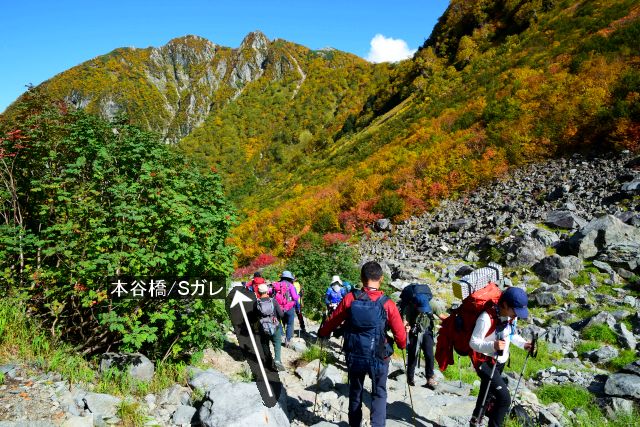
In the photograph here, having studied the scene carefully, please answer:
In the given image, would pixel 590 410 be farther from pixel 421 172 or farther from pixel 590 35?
pixel 590 35

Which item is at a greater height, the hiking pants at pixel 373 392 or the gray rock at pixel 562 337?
the hiking pants at pixel 373 392

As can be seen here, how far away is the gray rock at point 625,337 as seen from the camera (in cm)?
766

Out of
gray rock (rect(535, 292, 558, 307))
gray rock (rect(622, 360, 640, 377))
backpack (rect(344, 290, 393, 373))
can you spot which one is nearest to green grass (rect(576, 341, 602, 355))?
gray rock (rect(622, 360, 640, 377))

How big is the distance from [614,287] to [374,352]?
9907 millimetres

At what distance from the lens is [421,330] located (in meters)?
6.11

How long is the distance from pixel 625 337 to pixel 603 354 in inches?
35.8

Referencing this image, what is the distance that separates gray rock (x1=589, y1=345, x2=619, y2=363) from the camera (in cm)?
732

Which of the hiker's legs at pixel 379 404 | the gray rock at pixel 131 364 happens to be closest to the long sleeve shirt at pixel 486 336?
the hiker's legs at pixel 379 404

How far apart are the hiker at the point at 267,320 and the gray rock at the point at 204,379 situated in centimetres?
106

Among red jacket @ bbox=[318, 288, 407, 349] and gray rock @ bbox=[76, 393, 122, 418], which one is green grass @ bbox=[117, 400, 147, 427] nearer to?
gray rock @ bbox=[76, 393, 122, 418]

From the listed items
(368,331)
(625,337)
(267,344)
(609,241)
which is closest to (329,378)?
(267,344)

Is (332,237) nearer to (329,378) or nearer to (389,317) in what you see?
(329,378)

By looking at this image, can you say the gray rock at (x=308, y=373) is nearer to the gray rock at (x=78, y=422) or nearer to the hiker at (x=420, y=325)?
the hiker at (x=420, y=325)

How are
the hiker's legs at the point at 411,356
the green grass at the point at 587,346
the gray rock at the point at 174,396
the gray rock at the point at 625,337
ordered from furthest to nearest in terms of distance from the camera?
1. the green grass at the point at 587,346
2. the gray rock at the point at 625,337
3. the hiker's legs at the point at 411,356
4. the gray rock at the point at 174,396
